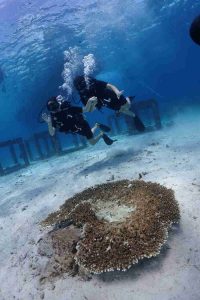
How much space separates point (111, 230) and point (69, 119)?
5.66 m

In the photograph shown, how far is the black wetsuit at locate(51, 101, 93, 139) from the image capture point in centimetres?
994

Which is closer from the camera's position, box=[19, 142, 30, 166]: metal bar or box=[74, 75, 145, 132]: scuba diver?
box=[74, 75, 145, 132]: scuba diver

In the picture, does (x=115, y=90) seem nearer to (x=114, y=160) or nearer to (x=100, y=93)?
(x=100, y=93)

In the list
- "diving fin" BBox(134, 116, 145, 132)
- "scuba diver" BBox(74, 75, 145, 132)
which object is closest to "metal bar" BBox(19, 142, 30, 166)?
"scuba diver" BBox(74, 75, 145, 132)

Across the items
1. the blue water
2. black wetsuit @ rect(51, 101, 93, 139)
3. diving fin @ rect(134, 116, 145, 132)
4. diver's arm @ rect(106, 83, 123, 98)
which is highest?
the blue water

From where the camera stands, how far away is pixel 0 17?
2131 centimetres

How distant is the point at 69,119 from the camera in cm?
1020

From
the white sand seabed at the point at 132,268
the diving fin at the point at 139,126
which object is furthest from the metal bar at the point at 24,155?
the diving fin at the point at 139,126

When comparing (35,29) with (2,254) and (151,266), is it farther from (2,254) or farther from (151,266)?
(151,266)

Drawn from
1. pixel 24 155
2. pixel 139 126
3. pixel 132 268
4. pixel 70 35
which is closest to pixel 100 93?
pixel 139 126

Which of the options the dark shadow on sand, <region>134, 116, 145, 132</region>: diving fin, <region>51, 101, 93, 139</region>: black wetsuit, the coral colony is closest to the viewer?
the coral colony

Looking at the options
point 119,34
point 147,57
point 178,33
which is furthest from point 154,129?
point 147,57

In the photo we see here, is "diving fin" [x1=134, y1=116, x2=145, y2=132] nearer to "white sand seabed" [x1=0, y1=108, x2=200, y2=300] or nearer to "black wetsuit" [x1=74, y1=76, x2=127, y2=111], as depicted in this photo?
"black wetsuit" [x1=74, y1=76, x2=127, y2=111]

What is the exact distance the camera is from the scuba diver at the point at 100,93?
9.75 metres
